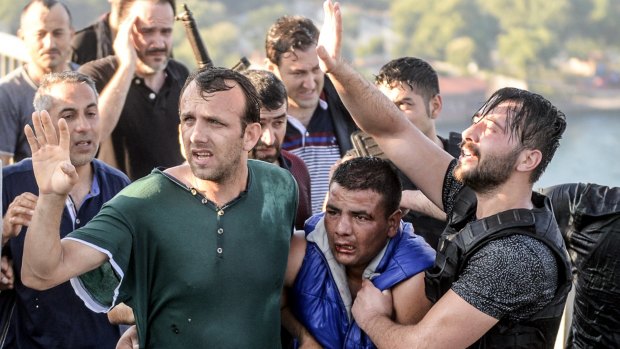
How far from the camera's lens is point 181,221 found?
301 cm

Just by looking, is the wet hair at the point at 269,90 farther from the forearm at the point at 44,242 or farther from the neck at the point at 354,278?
the forearm at the point at 44,242

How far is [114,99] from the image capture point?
4.89 meters

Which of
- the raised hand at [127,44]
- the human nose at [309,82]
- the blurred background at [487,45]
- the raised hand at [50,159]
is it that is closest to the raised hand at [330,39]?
the raised hand at [50,159]

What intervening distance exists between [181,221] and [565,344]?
5.74 feet

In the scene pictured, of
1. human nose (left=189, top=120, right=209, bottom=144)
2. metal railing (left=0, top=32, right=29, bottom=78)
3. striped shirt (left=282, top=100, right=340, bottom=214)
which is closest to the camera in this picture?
human nose (left=189, top=120, right=209, bottom=144)

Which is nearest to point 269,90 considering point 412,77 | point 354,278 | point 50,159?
point 412,77

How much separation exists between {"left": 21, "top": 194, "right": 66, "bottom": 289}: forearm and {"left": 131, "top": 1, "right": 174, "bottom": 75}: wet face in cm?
265

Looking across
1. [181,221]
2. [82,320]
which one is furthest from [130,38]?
[181,221]

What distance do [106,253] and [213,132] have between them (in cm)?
55

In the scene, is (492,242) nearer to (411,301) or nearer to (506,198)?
(506,198)

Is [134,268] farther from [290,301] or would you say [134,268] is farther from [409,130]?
[409,130]

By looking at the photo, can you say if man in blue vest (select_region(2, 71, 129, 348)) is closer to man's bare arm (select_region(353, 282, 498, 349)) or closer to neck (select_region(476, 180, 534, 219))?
man's bare arm (select_region(353, 282, 498, 349))

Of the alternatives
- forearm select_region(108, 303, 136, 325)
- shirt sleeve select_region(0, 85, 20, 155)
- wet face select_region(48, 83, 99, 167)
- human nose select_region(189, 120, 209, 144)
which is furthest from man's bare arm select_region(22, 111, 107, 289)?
shirt sleeve select_region(0, 85, 20, 155)

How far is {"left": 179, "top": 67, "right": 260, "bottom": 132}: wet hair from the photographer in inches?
124
